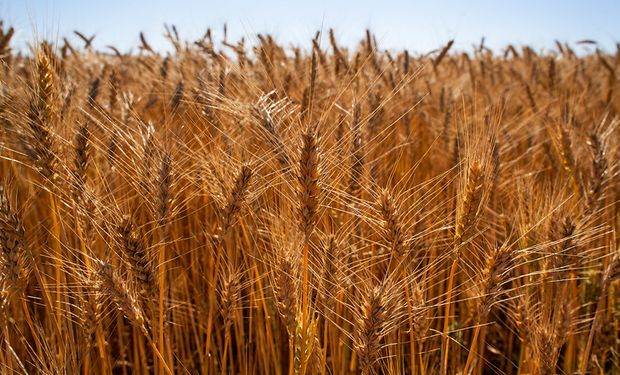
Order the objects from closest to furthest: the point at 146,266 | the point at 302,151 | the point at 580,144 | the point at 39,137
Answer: the point at 302,151 < the point at 146,266 < the point at 39,137 < the point at 580,144

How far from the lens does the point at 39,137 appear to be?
1.29 m

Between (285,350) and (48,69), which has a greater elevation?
(48,69)

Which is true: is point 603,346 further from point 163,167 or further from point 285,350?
point 163,167

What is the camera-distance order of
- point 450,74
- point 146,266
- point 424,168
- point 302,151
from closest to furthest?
point 302,151
point 146,266
point 424,168
point 450,74

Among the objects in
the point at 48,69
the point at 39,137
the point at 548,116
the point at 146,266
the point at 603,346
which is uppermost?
the point at 548,116

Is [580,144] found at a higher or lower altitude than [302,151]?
higher

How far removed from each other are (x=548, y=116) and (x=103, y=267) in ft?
9.39

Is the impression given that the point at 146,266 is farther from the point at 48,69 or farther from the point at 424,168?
the point at 424,168

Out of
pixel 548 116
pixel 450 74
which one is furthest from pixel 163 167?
pixel 450 74

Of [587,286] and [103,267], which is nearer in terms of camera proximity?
[103,267]

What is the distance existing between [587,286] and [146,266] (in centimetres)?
224

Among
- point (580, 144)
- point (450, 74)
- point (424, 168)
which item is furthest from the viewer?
point (450, 74)

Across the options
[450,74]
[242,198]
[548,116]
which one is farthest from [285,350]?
[450,74]

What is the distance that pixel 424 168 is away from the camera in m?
3.07
